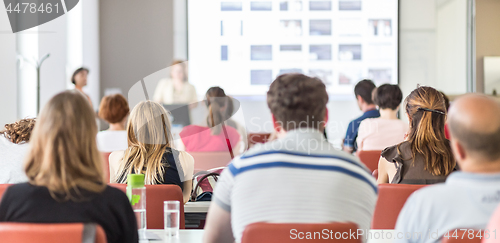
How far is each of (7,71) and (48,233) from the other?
4310mm

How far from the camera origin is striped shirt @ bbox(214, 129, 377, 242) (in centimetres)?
133

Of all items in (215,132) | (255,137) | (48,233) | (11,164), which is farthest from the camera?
(255,137)

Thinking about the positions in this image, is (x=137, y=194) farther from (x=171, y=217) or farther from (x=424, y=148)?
(x=424, y=148)

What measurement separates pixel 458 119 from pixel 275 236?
554 mm

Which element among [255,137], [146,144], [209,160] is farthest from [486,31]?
[146,144]

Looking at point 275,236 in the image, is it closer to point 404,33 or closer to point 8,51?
point 8,51

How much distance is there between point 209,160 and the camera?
11.0ft

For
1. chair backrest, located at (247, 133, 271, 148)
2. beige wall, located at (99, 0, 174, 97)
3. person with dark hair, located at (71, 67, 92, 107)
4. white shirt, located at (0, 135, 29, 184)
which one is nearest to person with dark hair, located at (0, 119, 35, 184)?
white shirt, located at (0, 135, 29, 184)

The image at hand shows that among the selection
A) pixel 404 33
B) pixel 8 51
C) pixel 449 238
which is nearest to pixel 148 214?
pixel 449 238

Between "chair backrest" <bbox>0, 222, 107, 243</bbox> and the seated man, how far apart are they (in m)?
0.40

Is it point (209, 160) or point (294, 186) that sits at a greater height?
point (294, 186)

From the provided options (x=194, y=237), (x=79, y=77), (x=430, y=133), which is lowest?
(x=194, y=237)

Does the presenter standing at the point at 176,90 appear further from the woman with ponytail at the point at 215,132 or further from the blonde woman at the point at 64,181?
the blonde woman at the point at 64,181

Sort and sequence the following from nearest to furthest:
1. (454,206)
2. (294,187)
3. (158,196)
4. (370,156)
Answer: (454,206), (294,187), (158,196), (370,156)
